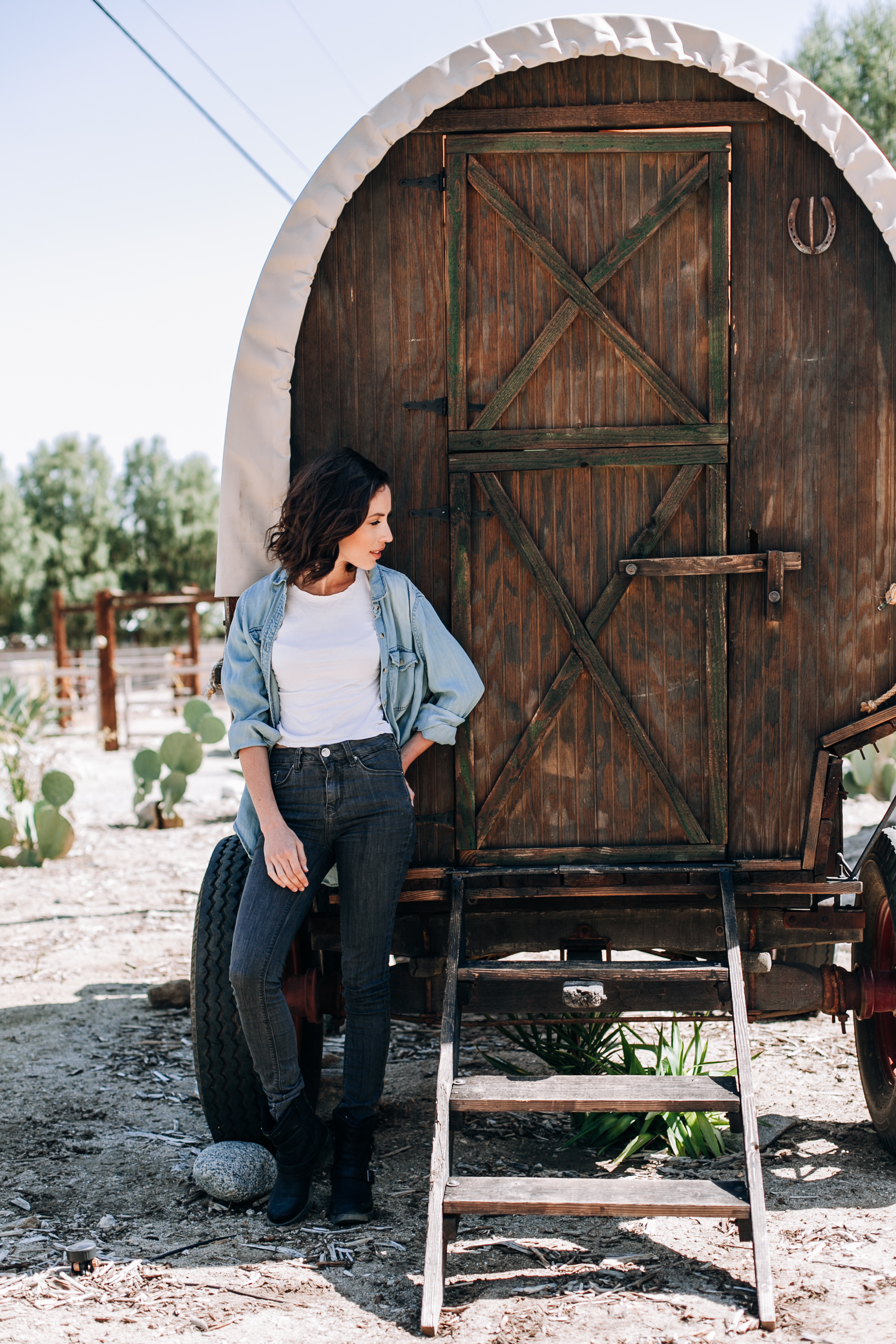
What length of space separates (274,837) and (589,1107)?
1.12 m

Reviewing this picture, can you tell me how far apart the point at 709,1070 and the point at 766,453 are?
7.46 ft

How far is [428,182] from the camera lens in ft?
11.2

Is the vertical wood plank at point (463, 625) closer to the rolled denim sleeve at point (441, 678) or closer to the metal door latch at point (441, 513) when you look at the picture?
the metal door latch at point (441, 513)

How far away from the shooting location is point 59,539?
3962 centimetres

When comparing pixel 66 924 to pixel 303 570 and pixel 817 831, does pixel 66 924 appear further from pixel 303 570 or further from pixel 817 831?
pixel 817 831

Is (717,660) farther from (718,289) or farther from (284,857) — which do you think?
(284,857)

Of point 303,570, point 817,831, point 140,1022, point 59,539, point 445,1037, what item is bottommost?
point 140,1022

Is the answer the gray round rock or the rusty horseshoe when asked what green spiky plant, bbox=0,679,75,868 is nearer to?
the gray round rock

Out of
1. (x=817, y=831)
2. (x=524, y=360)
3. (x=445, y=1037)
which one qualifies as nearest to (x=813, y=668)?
(x=817, y=831)

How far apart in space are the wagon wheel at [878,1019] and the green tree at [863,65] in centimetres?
1159

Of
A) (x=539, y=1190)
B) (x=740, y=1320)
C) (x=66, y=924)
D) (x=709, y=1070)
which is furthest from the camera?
(x=66, y=924)

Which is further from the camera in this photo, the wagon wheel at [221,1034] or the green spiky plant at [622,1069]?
the green spiky plant at [622,1069]

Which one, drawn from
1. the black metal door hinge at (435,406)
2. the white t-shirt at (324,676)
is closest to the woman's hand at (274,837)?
the white t-shirt at (324,676)

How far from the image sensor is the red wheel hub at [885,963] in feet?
11.8
